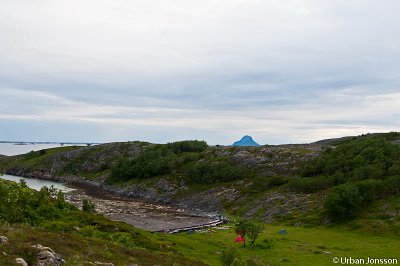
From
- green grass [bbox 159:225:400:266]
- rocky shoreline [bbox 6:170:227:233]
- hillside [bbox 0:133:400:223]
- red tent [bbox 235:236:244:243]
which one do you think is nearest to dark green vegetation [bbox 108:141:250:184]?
hillside [bbox 0:133:400:223]

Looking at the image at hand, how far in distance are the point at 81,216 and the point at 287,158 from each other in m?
97.9

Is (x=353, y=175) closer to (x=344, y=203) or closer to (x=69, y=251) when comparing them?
(x=344, y=203)

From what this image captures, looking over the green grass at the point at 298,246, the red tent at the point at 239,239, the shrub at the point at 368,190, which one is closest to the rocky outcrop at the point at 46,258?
the green grass at the point at 298,246

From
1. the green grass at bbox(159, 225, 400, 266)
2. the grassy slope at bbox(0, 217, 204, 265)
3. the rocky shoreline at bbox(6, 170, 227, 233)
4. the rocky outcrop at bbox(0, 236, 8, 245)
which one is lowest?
the rocky shoreline at bbox(6, 170, 227, 233)

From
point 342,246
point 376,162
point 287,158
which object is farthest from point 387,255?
point 287,158

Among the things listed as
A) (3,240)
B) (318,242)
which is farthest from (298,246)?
(3,240)

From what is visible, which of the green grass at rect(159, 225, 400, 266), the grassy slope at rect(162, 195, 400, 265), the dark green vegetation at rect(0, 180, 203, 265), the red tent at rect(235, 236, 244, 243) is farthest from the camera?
the red tent at rect(235, 236, 244, 243)

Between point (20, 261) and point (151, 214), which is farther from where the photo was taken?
point (151, 214)

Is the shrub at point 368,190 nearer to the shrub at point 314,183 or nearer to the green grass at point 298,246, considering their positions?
the green grass at point 298,246

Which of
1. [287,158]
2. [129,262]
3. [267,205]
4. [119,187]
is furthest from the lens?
Result: [119,187]

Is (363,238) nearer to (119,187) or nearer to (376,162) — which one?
(376,162)

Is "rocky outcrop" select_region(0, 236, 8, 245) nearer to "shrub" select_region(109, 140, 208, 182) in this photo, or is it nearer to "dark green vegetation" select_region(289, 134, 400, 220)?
"dark green vegetation" select_region(289, 134, 400, 220)

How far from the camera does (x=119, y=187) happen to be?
16750 cm

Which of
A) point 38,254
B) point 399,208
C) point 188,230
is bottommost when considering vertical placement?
point 188,230
